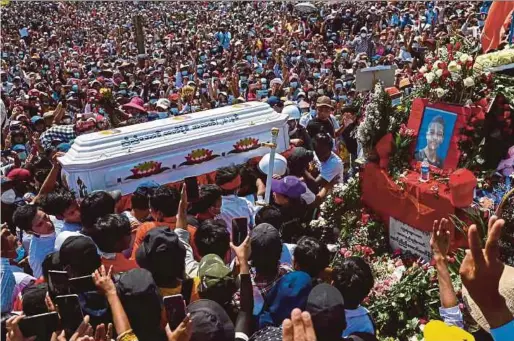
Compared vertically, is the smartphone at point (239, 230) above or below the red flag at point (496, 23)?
below

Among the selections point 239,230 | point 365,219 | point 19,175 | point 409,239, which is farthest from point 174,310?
point 19,175

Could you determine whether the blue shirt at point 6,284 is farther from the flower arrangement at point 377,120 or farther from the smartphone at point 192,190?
the flower arrangement at point 377,120

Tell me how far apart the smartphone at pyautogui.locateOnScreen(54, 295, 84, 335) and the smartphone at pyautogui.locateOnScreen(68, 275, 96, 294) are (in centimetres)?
22

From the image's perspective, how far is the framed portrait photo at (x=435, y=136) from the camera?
442 centimetres

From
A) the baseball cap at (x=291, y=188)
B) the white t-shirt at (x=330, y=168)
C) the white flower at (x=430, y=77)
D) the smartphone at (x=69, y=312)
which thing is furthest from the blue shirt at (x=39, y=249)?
the white flower at (x=430, y=77)

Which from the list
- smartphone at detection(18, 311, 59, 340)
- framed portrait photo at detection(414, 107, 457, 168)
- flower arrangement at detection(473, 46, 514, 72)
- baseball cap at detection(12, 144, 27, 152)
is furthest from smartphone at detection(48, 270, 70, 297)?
baseball cap at detection(12, 144, 27, 152)

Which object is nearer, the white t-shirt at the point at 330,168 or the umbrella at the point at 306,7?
the white t-shirt at the point at 330,168

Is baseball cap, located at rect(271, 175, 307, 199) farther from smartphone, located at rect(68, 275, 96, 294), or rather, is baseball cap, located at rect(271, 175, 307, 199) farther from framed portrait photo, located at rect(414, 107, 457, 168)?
smartphone, located at rect(68, 275, 96, 294)

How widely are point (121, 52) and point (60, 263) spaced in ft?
54.6

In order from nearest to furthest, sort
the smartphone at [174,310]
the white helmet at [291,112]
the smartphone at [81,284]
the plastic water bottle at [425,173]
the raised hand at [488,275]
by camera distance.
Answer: the raised hand at [488,275]
the smartphone at [174,310]
the smartphone at [81,284]
the plastic water bottle at [425,173]
the white helmet at [291,112]

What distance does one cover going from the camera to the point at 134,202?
440 centimetres

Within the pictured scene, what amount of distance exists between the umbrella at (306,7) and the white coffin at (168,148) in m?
17.2

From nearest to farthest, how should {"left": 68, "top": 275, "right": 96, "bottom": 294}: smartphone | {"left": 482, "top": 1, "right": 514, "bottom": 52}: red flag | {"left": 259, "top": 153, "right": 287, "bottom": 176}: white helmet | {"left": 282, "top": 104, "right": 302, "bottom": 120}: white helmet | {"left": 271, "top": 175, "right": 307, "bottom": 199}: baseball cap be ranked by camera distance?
1. {"left": 68, "top": 275, "right": 96, "bottom": 294}: smartphone
2. {"left": 271, "top": 175, "right": 307, "bottom": 199}: baseball cap
3. {"left": 259, "top": 153, "right": 287, "bottom": 176}: white helmet
4. {"left": 482, "top": 1, "right": 514, "bottom": 52}: red flag
5. {"left": 282, "top": 104, "right": 302, "bottom": 120}: white helmet

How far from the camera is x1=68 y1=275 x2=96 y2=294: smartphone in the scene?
2.72 m
